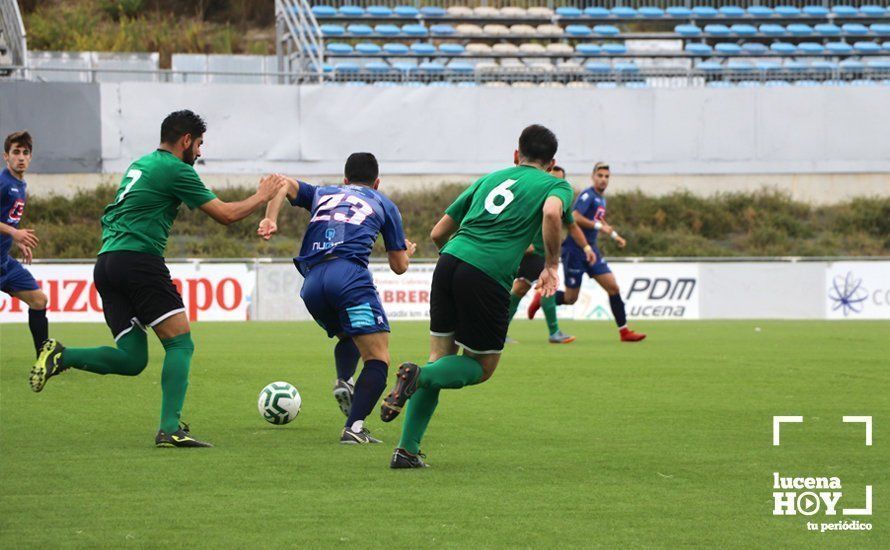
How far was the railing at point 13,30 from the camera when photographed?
105ft

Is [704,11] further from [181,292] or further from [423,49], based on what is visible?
[181,292]

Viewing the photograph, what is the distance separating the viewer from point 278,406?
8578 mm

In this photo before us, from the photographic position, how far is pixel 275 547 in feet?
15.6

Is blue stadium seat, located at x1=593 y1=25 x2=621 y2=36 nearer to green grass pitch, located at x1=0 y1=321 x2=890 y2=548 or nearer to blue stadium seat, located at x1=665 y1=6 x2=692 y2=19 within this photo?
blue stadium seat, located at x1=665 y1=6 x2=692 y2=19

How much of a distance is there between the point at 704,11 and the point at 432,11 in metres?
8.79

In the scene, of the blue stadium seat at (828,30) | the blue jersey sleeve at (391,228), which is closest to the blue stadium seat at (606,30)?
the blue stadium seat at (828,30)

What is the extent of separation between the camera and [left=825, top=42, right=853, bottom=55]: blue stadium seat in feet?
123

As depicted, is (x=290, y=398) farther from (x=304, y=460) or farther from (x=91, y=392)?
(x=91, y=392)

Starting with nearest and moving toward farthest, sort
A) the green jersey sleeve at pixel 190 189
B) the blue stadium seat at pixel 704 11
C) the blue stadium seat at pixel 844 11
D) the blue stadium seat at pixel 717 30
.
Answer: the green jersey sleeve at pixel 190 189 → the blue stadium seat at pixel 717 30 → the blue stadium seat at pixel 704 11 → the blue stadium seat at pixel 844 11

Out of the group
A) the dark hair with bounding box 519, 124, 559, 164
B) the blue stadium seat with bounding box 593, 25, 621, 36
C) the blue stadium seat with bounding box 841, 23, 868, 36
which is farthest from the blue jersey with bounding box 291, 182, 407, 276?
the blue stadium seat with bounding box 841, 23, 868, 36

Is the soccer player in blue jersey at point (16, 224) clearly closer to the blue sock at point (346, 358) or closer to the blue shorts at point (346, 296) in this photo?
the blue sock at point (346, 358)

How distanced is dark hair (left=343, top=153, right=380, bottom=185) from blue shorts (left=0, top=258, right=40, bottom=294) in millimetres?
5347

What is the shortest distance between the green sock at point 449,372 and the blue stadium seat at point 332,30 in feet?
100

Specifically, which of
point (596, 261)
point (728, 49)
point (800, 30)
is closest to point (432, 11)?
point (728, 49)
